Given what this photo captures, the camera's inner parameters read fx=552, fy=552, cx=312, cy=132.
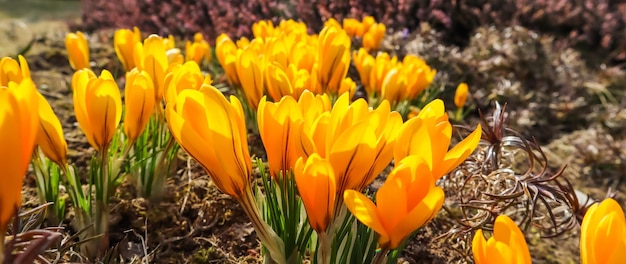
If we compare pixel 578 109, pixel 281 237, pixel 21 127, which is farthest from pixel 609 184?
pixel 21 127

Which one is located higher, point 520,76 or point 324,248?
point 324,248

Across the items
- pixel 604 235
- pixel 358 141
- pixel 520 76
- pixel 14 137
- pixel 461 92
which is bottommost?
pixel 520 76

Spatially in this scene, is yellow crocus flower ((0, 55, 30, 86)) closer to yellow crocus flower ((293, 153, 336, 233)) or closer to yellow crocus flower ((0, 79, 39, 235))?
yellow crocus flower ((0, 79, 39, 235))

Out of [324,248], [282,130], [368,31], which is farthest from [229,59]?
[368,31]

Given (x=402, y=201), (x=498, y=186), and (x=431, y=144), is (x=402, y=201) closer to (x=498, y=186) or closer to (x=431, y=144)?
(x=431, y=144)

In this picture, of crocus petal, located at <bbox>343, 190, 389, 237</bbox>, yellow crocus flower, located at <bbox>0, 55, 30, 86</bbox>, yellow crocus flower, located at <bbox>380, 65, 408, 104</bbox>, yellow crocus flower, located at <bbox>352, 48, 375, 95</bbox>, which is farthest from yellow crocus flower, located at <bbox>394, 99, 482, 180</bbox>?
yellow crocus flower, located at <bbox>352, 48, 375, 95</bbox>

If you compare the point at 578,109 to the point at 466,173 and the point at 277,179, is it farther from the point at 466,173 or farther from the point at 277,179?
the point at 277,179
